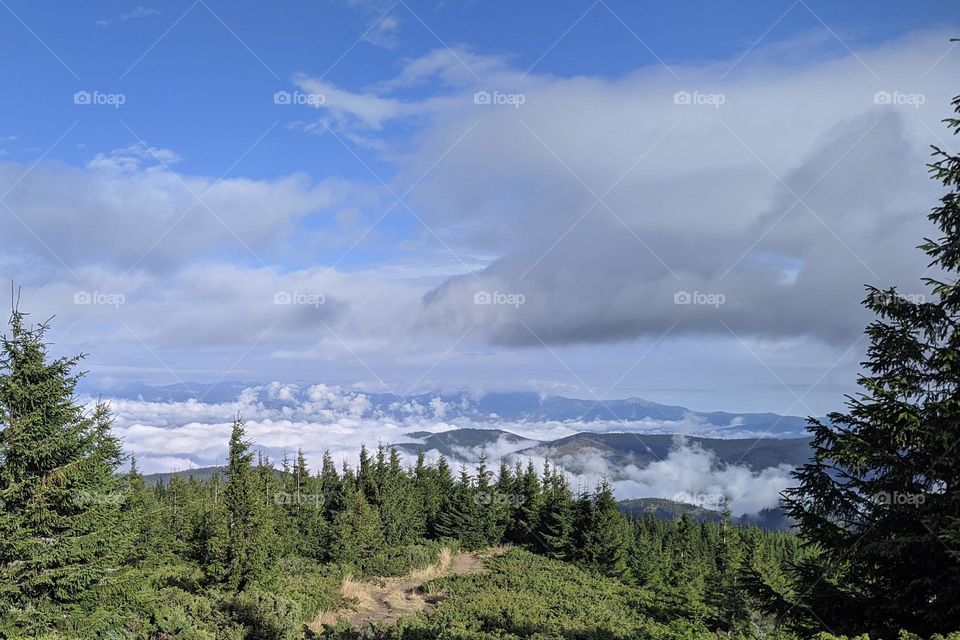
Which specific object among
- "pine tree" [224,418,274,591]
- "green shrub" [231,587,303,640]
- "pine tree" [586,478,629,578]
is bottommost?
"pine tree" [586,478,629,578]

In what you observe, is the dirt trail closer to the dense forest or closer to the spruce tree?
the dense forest

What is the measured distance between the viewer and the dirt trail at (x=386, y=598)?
28.2m

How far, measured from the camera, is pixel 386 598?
3462cm

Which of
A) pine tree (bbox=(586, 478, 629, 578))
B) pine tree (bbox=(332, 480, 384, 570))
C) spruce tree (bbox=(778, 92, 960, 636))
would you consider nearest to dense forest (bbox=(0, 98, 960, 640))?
spruce tree (bbox=(778, 92, 960, 636))

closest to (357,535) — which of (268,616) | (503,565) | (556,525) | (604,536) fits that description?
(503,565)

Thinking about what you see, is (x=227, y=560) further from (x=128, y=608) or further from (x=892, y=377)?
(x=892, y=377)

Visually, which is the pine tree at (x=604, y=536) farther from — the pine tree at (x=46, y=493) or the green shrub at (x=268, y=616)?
the pine tree at (x=46, y=493)

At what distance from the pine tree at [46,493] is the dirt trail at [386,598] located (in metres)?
11.1

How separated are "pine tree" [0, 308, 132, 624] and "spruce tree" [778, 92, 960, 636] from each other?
19657mm

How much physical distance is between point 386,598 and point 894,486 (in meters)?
32.3

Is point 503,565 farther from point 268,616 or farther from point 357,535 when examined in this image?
point 268,616

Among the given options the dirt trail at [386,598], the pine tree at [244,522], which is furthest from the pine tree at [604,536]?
the pine tree at [244,522]

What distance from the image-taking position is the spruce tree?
355 inches

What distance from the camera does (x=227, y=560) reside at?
29625 millimetres
